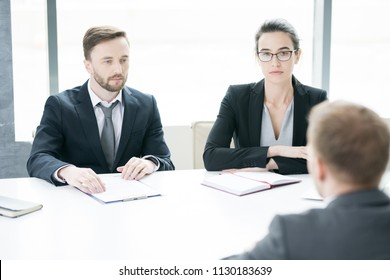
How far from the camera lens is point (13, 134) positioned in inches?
148

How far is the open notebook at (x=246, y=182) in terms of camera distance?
2.06 metres

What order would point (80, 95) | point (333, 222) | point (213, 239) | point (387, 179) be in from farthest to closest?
point (80, 95) → point (387, 179) → point (213, 239) → point (333, 222)

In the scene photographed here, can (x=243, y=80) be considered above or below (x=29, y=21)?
below

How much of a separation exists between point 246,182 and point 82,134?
92 centimetres

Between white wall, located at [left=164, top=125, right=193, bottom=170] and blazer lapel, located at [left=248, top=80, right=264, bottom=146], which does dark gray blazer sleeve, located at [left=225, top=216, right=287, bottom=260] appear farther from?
white wall, located at [left=164, top=125, right=193, bottom=170]

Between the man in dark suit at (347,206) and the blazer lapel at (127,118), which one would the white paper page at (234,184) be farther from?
the man in dark suit at (347,206)

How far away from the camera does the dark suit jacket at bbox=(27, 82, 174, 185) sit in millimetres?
2527

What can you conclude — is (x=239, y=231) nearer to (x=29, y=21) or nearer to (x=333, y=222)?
(x=333, y=222)

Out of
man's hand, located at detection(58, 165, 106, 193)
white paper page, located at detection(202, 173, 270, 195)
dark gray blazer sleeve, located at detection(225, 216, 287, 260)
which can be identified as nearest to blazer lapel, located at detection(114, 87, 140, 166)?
man's hand, located at detection(58, 165, 106, 193)

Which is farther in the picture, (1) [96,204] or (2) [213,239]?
(1) [96,204]

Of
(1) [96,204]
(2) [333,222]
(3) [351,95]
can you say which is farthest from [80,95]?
(3) [351,95]

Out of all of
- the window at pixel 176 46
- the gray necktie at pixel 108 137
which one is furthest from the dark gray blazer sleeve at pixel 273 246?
the window at pixel 176 46

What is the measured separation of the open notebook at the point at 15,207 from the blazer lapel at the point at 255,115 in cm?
130

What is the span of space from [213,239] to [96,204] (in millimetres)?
569
